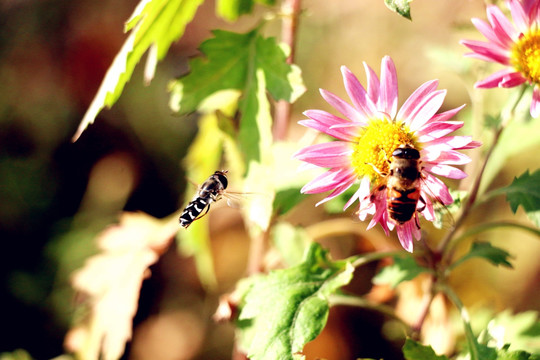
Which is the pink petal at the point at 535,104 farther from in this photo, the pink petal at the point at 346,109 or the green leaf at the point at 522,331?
the green leaf at the point at 522,331

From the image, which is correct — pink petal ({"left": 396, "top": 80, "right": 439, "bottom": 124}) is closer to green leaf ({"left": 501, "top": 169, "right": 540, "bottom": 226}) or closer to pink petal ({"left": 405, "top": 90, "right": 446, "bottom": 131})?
pink petal ({"left": 405, "top": 90, "right": 446, "bottom": 131})

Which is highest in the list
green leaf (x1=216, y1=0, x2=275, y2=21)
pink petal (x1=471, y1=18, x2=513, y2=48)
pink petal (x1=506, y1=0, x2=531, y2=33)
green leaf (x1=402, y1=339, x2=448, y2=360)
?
pink petal (x1=506, y1=0, x2=531, y2=33)

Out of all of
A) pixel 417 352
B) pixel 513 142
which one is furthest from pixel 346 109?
pixel 513 142

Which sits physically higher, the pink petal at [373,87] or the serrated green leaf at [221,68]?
the pink petal at [373,87]

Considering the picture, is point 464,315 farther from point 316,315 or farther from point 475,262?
point 475,262

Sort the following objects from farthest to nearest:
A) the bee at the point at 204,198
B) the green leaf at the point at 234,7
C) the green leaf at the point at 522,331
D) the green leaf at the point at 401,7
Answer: the green leaf at the point at 234,7, the green leaf at the point at 522,331, the bee at the point at 204,198, the green leaf at the point at 401,7

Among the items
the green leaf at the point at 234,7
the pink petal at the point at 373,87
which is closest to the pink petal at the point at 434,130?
the pink petal at the point at 373,87

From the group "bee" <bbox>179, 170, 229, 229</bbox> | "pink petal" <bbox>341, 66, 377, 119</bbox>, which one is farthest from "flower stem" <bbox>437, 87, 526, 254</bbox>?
"bee" <bbox>179, 170, 229, 229</bbox>

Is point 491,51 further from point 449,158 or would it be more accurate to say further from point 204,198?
point 204,198

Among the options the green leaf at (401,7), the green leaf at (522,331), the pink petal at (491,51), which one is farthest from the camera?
the green leaf at (522,331)
